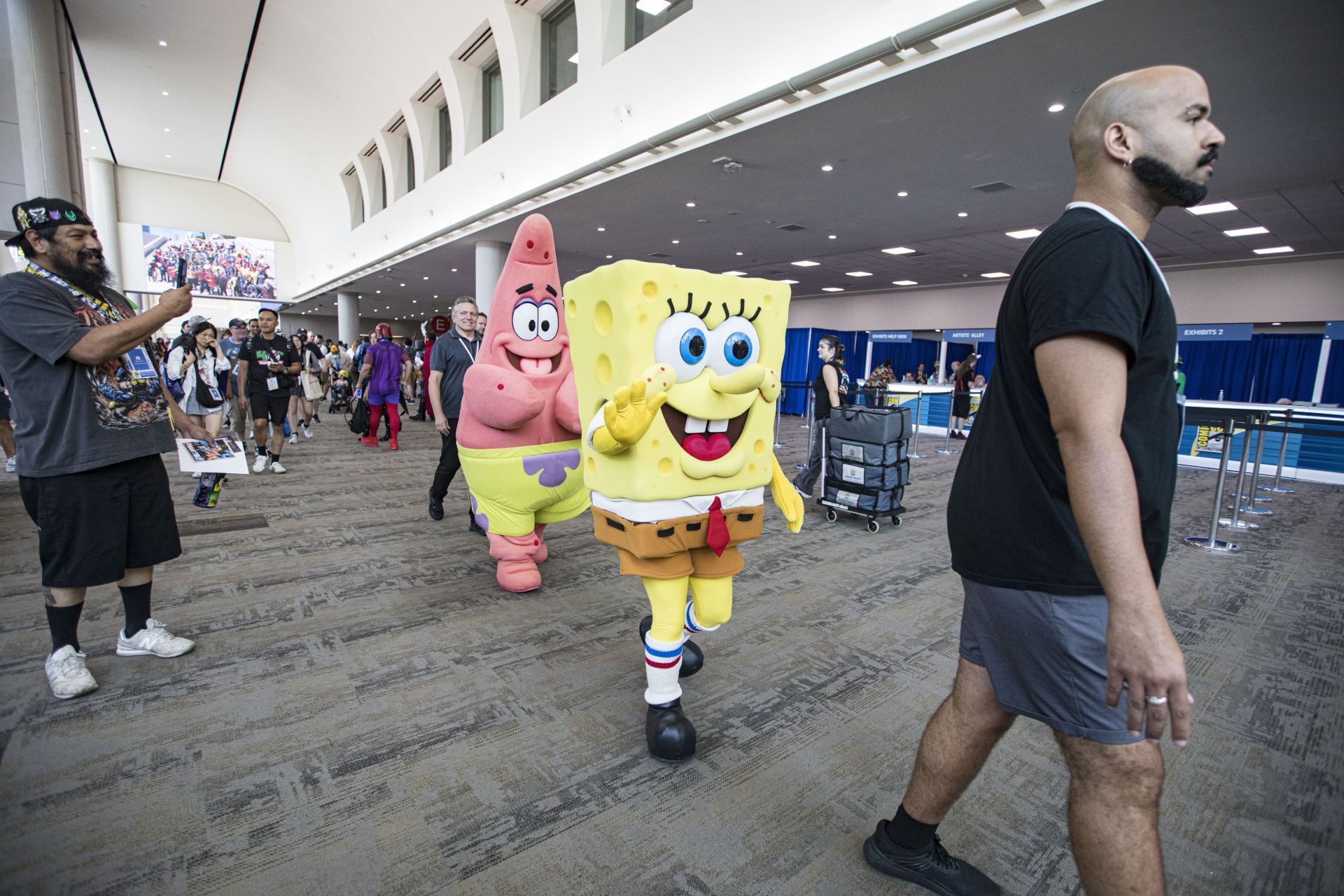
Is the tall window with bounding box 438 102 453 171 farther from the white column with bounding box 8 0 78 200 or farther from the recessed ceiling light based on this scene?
the recessed ceiling light

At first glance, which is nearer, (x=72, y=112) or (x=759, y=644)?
(x=759, y=644)

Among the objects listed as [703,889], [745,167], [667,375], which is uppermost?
[745,167]

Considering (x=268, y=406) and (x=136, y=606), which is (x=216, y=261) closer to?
(x=268, y=406)

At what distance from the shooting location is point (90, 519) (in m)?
2.00

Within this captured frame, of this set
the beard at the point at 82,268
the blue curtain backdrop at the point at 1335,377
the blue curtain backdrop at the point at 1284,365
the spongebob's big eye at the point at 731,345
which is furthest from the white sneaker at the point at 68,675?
the blue curtain backdrop at the point at 1284,365

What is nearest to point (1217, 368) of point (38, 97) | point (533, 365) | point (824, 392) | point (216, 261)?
point (824, 392)

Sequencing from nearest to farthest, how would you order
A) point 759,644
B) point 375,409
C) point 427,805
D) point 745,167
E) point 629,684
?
point 427,805, point 629,684, point 759,644, point 745,167, point 375,409

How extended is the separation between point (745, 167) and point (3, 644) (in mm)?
6574

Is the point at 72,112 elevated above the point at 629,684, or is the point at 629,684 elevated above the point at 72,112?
the point at 72,112

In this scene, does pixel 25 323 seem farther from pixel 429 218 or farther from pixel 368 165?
pixel 368 165

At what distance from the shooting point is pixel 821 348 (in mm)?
5648

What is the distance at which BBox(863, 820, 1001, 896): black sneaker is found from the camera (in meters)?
1.39

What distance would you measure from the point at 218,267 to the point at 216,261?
225 millimetres

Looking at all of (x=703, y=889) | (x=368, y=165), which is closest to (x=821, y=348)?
(x=703, y=889)
